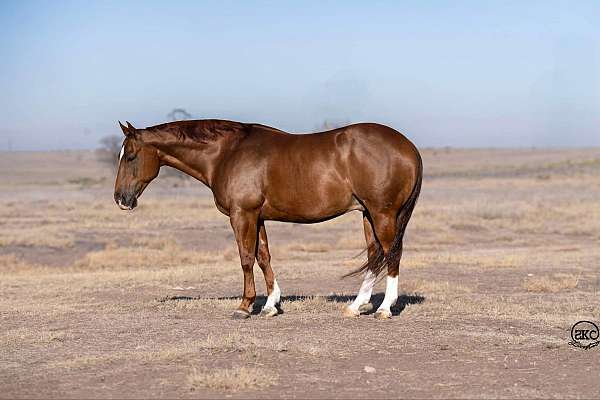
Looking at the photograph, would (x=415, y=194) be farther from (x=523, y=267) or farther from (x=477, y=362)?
(x=523, y=267)

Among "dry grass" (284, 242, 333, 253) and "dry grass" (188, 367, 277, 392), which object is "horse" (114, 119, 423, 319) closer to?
"dry grass" (188, 367, 277, 392)

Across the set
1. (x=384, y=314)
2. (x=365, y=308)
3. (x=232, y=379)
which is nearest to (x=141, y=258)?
(x=365, y=308)

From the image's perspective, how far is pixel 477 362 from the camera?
792cm

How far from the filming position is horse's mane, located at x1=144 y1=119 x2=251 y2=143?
420 inches

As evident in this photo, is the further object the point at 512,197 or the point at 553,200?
the point at 512,197

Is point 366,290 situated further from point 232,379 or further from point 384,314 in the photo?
point 232,379

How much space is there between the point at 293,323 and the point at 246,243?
122cm

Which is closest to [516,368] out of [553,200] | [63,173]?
[553,200]

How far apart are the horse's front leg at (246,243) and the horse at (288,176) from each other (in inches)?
0.5

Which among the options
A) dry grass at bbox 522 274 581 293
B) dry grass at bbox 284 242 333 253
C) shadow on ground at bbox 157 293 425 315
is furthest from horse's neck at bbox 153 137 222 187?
dry grass at bbox 284 242 333 253

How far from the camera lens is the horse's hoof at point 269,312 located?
10.4 meters

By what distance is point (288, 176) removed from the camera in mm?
10180

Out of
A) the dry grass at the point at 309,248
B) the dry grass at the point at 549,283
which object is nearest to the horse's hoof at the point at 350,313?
the dry grass at the point at 549,283

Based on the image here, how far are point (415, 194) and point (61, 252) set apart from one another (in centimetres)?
1432
